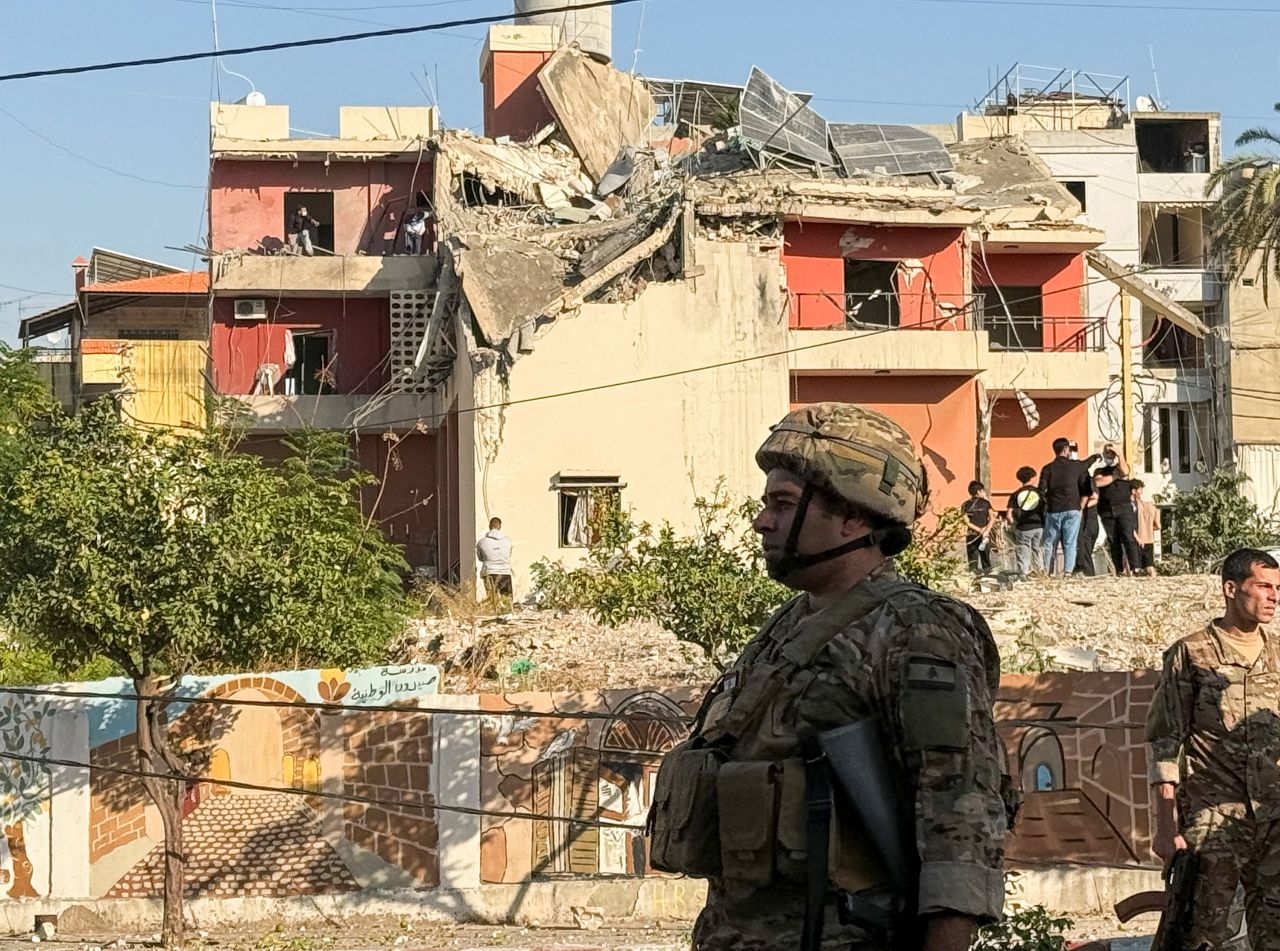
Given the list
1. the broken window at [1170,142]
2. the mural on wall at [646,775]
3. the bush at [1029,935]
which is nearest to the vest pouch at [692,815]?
the bush at [1029,935]

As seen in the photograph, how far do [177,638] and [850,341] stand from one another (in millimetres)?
16497

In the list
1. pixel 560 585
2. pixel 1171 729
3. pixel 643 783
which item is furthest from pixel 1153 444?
pixel 1171 729

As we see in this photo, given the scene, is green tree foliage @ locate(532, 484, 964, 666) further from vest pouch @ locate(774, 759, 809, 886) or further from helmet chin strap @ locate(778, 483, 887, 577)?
vest pouch @ locate(774, 759, 809, 886)

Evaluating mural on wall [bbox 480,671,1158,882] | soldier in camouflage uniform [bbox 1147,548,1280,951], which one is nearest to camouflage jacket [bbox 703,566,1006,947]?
soldier in camouflage uniform [bbox 1147,548,1280,951]

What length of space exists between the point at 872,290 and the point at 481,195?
826 cm

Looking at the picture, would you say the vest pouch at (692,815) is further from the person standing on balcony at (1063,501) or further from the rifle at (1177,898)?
the person standing on balcony at (1063,501)

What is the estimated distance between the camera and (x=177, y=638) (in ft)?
41.7

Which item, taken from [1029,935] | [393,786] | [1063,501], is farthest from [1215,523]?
[1029,935]

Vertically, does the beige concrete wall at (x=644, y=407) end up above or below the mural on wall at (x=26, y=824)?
above

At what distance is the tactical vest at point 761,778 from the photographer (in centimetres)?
346

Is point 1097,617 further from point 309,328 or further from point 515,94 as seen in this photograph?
point 515,94

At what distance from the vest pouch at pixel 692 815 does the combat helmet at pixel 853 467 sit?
473 millimetres

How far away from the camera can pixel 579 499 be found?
2584 centimetres

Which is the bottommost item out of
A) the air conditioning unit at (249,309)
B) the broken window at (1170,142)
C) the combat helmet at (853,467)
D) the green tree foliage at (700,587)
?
the green tree foliage at (700,587)
